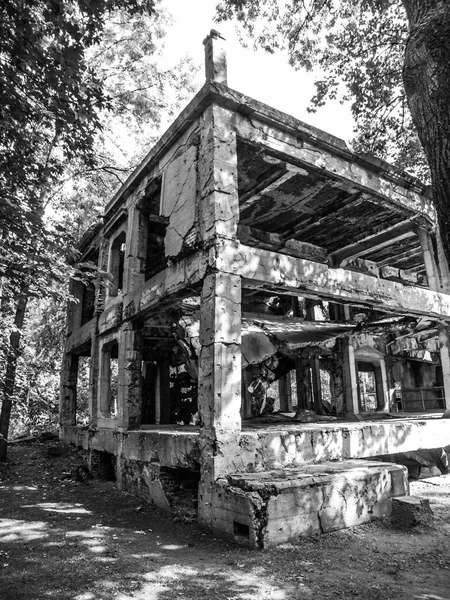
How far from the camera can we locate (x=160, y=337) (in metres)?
12.0

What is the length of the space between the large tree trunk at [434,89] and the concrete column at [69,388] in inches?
569

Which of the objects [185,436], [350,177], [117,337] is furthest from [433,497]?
[117,337]

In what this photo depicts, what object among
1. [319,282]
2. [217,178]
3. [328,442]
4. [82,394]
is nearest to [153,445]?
[328,442]

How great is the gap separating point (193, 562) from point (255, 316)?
7089mm

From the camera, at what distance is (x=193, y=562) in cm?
485

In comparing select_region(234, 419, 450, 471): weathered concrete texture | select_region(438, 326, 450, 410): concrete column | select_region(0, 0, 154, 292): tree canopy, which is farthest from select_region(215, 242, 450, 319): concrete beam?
select_region(0, 0, 154, 292): tree canopy

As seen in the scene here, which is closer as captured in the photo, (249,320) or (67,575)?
(67,575)

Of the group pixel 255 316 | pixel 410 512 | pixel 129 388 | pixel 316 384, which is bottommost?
pixel 410 512

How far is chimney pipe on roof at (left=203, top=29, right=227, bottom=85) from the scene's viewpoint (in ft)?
24.2

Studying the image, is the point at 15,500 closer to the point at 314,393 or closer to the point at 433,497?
the point at 433,497

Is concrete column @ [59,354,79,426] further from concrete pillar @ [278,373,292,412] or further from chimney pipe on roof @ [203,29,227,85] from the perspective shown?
chimney pipe on roof @ [203,29,227,85]

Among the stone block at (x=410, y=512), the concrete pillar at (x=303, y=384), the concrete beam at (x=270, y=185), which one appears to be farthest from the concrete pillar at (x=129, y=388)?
the concrete pillar at (x=303, y=384)

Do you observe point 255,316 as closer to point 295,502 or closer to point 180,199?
point 180,199

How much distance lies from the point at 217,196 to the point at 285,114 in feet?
7.38
